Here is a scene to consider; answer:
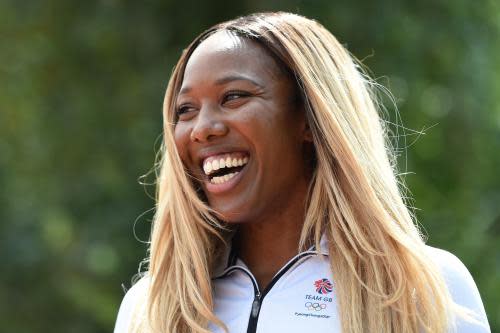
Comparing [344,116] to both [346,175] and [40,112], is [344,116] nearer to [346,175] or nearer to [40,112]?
[346,175]

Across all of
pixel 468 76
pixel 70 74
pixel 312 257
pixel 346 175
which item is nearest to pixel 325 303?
pixel 312 257

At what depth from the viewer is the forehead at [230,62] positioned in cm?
341

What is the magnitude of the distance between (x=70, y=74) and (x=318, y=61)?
16.5ft

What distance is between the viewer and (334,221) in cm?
339

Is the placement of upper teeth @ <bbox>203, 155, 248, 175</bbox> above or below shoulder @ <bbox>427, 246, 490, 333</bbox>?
above

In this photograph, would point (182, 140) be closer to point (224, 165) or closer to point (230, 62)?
point (224, 165)

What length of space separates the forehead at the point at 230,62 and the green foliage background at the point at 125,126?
10.1 ft

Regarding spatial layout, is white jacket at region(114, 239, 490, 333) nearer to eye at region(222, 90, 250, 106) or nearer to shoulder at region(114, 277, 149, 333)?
shoulder at region(114, 277, 149, 333)

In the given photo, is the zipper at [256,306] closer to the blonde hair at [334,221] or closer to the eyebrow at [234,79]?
the blonde hair at [334,221]

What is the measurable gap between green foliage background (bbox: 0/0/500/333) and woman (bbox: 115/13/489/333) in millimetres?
3051

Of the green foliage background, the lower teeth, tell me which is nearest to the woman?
the lower teeth

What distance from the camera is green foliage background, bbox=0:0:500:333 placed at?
22.8ft

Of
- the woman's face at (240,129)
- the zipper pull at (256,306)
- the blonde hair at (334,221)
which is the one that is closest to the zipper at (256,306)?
the zipper pull at (256,306)

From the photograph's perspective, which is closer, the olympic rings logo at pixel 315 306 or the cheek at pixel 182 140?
the olympic rings logo at pixel 315 306
